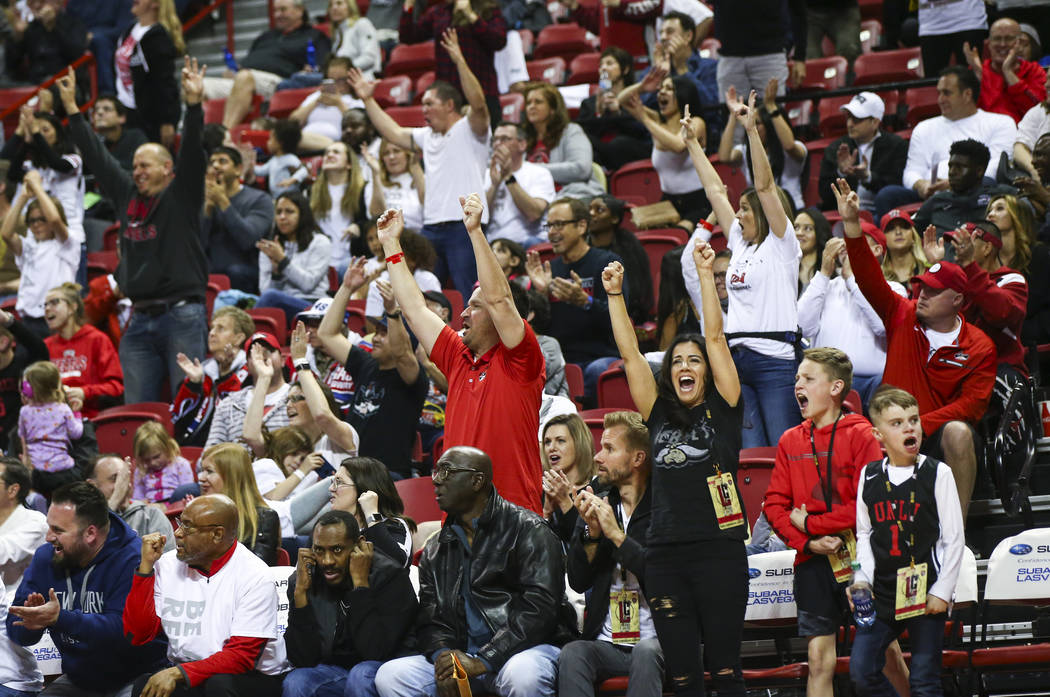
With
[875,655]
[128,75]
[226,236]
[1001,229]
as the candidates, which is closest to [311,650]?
[875,655]

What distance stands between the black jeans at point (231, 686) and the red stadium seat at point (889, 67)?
7.13m

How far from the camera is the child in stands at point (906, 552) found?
16.0 feet

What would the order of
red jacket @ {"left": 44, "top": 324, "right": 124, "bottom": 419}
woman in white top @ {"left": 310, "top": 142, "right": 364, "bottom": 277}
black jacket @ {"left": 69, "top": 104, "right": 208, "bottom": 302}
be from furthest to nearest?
woman in white top @ {"left": 310, "top": 142, "right": 364, "bottom": 277} < red jacket @ {"left": 44, "top": 324, "right": 124, "bottom": 419} < black jacket @ {"left": 69, "top": 104, "right": 208, "bottom": 302}

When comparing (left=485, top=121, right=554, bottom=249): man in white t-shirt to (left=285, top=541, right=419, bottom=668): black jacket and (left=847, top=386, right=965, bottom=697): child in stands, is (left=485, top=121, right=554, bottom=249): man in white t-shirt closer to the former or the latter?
(left=285, top=541, right=419, bottom=668): black jacket

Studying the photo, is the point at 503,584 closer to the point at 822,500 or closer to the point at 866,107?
the point at 822,500

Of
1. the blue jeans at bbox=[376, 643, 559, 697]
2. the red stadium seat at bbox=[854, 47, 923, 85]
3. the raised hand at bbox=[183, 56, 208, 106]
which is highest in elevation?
the raised hand at bbox=[183, 56, 208, 106]

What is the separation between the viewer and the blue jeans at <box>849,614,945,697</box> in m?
4.88

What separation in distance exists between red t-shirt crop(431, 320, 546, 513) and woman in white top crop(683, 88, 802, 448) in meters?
1.64

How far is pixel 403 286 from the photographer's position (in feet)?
17.7

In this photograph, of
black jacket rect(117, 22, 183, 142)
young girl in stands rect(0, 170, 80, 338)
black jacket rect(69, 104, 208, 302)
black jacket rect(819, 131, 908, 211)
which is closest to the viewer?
black jacket rect(69, 104, 208, 302)

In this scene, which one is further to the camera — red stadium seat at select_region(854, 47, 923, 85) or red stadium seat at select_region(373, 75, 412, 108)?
red stadium seat at select_region(373, 75, 412, 108)

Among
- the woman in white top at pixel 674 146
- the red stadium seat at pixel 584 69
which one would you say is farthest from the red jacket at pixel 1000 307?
the red stadium seat at pixel 584 69

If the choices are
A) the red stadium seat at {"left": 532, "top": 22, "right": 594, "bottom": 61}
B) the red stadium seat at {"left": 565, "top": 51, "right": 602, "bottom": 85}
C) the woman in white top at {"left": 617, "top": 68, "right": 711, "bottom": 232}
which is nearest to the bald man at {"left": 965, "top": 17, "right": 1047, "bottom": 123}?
the woman in white top at {"left": 617, "top": 68, "right": 711, "bottom": 232}

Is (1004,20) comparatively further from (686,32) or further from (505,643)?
(505,643)
